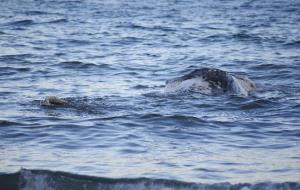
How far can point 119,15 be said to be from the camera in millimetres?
32844

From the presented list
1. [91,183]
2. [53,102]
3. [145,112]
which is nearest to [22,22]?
[53,102]

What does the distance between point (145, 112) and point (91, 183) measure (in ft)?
12.9

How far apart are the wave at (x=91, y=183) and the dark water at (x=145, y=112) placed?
0.01 metres

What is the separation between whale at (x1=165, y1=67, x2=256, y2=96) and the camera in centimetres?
1337

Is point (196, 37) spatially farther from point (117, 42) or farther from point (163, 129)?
point (163, 129)

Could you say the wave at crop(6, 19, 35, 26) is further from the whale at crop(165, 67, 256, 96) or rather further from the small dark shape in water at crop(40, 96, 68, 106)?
the small dark shape in water at crop(40, 96, 68, 106)

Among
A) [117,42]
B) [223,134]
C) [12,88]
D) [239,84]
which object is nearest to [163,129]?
[223,134]

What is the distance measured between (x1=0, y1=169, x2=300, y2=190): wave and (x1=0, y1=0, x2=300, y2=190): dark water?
0.01 m

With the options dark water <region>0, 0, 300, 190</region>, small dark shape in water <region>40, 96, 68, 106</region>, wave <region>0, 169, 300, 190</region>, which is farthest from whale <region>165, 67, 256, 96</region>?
wave <region>0, 169, 300, 190</region>

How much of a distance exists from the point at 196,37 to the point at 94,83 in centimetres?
1027

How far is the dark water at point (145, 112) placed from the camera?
26.9 ft

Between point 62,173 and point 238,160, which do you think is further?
point 238,160

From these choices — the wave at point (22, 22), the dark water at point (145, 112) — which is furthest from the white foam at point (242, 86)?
the wave at point (22, 22)

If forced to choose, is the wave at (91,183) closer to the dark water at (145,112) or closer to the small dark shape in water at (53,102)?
the dark water at (145,112)
